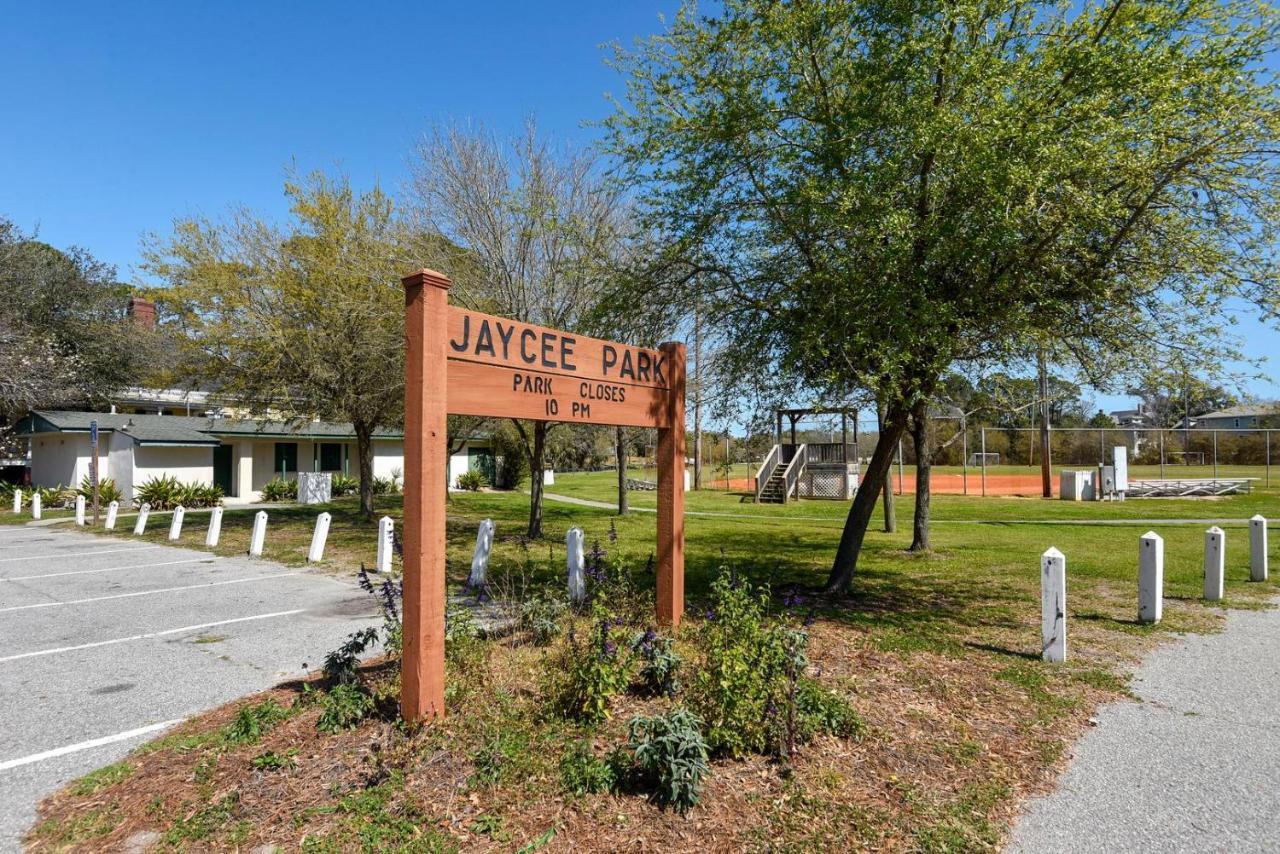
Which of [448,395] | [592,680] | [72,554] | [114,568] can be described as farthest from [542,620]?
[72,554]

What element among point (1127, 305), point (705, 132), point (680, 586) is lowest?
point (680, 586)

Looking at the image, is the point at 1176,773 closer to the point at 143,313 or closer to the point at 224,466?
the point at 224,466

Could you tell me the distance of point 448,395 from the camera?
4.31 metres

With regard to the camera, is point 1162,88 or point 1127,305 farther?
point 1127,305

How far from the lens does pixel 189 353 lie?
16344mm

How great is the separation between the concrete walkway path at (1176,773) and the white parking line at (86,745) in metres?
5.11

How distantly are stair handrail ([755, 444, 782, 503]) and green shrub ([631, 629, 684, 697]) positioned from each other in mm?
20262

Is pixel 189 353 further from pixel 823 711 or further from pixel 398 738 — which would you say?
pixel 823 711

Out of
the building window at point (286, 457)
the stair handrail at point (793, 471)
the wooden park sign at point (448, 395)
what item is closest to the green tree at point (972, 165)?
the wooden park sign at point (448, 395)

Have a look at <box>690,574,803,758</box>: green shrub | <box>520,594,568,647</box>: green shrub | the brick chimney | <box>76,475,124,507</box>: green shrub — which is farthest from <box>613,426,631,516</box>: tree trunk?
the brick chimney

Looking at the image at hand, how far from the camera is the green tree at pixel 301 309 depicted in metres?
15.2

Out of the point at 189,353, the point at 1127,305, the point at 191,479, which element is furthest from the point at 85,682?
the point at 191,479

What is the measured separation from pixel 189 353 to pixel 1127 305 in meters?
18.2

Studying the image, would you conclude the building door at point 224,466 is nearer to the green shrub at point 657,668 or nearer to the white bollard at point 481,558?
the white bollard at point 481,558
